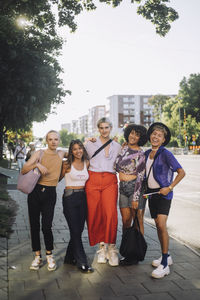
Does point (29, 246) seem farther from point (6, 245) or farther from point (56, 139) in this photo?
point (56, 139)

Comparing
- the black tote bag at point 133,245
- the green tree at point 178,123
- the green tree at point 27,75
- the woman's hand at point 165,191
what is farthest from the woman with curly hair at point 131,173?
the green tree at point 178,123

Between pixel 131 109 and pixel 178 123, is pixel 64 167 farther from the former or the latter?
pixel 131 109

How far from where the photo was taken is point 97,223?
15.1ft

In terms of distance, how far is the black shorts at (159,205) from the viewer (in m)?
4.21

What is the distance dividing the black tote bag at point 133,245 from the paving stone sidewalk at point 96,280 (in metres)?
0.15

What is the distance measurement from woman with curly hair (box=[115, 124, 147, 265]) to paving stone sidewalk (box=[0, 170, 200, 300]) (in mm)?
542

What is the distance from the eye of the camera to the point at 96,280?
3.88m

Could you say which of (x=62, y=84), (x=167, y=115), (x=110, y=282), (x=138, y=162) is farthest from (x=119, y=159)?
(x=167, y=115)

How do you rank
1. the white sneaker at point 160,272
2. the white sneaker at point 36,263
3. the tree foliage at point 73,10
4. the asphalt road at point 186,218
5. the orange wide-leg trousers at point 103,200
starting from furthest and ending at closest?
1. the tree foliage at point 73,10
2. the asphalt road at point 186,218
3. the orange wide-leg trousers at point 103,200
4. the white sneaker at point 36,263
5. the white sneaker at point 160,272

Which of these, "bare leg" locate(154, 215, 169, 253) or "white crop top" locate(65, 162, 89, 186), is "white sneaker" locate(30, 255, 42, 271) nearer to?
"white crop top" locate(65, 162, 89, 186)

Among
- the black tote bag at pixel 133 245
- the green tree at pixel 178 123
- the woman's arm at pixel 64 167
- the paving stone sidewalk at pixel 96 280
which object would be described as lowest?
the paving stone sidewalk at pixel 96 280

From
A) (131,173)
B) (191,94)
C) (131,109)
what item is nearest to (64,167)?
(131,173)

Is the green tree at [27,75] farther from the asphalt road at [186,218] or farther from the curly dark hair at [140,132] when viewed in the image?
the curly dark hair at [140,132]

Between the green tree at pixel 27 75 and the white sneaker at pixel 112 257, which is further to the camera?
the green tree at pixel 27 75
